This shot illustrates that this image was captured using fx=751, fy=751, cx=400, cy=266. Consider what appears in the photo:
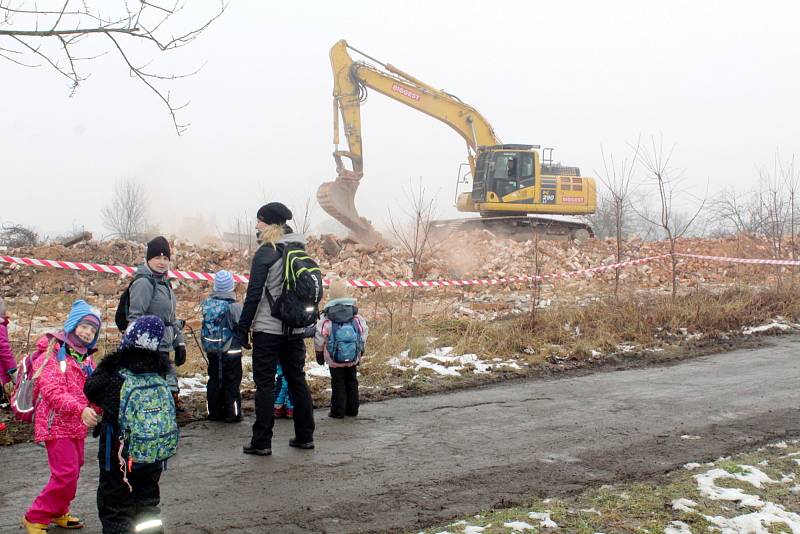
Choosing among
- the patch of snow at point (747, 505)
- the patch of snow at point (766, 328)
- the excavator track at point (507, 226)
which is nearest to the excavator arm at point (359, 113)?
the excavator track at point (507, 226)

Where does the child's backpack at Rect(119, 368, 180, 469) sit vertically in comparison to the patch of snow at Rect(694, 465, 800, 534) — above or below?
above

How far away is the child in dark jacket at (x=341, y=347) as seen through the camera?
7.22 m

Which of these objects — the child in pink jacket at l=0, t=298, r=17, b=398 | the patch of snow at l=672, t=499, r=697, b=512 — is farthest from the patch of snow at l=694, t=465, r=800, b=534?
the child in pink jacket at l=0, t=298, r=17, b=398

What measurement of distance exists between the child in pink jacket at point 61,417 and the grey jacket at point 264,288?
1.63 metres

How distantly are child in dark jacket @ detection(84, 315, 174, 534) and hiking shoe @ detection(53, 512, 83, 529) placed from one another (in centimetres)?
52

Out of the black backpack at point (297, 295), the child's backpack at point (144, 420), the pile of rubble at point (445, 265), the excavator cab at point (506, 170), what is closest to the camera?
the child's backpack at point (144, 420)

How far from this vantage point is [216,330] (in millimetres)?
7098

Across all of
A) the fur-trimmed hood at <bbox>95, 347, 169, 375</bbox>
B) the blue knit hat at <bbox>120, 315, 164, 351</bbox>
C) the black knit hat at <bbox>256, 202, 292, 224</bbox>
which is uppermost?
the black knit hat at <bbox>256, 202, 292, 224</bbox>

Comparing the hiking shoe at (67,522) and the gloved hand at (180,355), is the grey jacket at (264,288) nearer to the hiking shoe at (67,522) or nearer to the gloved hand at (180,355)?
the gloved hand at (180,355)

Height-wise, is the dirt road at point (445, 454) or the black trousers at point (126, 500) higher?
the black trousers at point (126, 500)

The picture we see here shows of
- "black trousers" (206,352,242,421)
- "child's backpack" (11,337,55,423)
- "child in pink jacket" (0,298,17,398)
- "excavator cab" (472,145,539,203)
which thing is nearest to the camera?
"child's backpack" (11,337,55,423)

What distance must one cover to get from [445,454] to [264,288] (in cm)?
199

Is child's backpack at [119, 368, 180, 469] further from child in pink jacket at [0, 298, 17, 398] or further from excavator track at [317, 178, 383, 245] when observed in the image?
excavator track at [317, 178, 383, 245]

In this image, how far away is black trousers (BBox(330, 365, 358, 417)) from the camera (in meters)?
7.29
